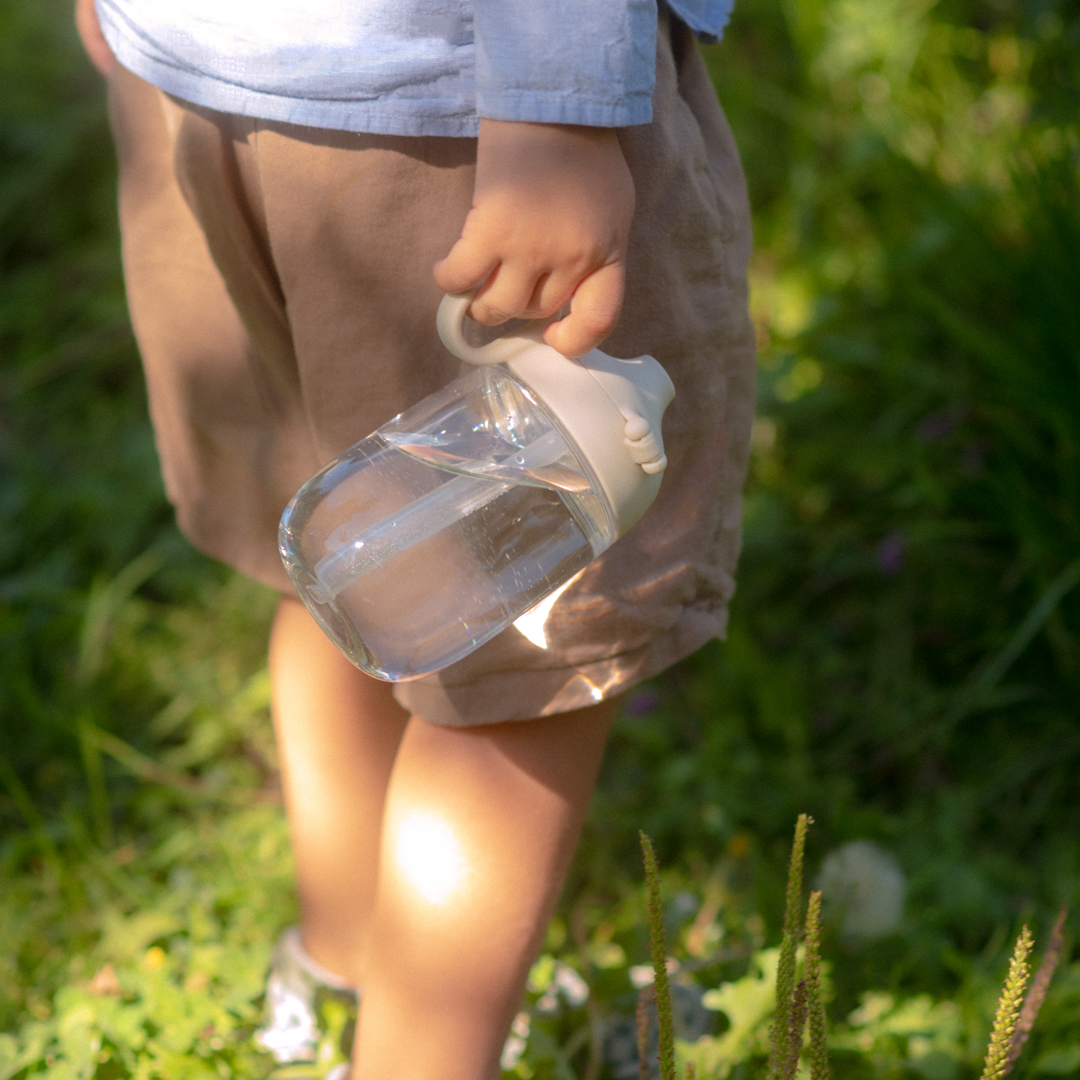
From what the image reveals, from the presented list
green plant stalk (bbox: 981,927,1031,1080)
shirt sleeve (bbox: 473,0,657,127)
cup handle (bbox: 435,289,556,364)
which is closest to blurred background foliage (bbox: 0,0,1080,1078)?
green plant stalk (bbox: 981,927,1031,1080)

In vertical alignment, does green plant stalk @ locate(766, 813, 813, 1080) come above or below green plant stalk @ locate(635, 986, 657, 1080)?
above

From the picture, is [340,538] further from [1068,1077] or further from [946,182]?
[946,182]

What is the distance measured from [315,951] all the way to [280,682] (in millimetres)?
353

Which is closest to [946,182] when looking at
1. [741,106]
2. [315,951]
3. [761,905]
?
[741,106]

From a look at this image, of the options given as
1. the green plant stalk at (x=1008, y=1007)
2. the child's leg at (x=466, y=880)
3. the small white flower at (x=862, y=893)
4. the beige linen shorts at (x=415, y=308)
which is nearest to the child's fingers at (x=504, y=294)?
the beige linen shorts at (x=415, y=308)

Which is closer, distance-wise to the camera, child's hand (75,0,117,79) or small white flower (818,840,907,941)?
child's hand (75,0,117,79)

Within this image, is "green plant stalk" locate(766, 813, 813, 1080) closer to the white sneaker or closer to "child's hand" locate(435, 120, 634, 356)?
"child's hand" locate(435, 120, 634, 356)

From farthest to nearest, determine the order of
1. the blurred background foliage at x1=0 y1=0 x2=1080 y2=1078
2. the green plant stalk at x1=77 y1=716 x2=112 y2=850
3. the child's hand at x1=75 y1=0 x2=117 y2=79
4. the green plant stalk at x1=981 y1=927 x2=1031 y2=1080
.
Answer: the green plant stalk at x1=77 y1=716 x2=112 y2=850 → the blurred background foliage at x1=0 y1=0 x2=1080 y2=1078 → the child's hand at x1=75 y1=0 x2=117 y2=79 → the green plant stalk at x1=981 y1=927 x2=1031 y2=1080

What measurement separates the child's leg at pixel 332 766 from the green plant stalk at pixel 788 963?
0.60m

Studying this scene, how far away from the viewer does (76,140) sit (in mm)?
3084

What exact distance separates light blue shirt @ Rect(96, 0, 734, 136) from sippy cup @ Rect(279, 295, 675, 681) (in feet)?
0.73

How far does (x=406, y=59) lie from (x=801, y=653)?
147 centimetres

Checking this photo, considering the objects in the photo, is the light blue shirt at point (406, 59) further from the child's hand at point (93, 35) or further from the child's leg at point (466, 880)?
the child's leg at point (466, 880)

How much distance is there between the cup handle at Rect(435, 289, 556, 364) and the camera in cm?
85
